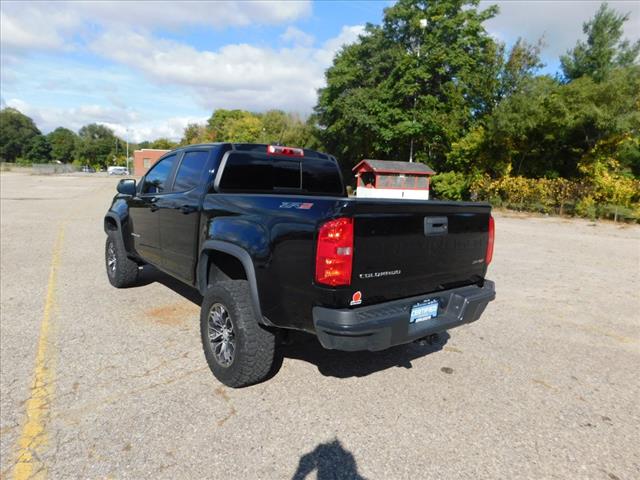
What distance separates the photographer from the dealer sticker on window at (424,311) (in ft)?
9.86

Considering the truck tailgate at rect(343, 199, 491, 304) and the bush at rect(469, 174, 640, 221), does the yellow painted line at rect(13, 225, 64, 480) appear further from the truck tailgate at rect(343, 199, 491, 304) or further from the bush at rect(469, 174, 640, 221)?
the bush at rect(469, 174, 640, 221)

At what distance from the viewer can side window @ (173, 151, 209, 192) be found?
417 centimetres

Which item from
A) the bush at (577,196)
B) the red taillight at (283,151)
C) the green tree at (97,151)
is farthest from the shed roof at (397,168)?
the green tree at (97,151)

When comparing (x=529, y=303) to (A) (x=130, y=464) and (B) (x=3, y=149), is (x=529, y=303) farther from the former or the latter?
(B) (x=3, y=149)

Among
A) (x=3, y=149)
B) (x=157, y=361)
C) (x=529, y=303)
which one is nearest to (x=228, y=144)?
(x=157, y=361)

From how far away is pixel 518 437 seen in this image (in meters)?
2.87

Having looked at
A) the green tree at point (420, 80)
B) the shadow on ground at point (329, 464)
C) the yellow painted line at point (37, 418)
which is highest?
the green tree at point (420, 80)

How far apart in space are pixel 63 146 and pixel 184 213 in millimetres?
136470

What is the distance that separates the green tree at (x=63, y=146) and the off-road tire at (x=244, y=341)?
135501 millimetres

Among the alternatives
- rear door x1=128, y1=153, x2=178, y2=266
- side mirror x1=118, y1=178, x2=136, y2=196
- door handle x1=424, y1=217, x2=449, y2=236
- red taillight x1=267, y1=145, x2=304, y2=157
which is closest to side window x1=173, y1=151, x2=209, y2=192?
rear door x1=128, y1=153, x2=178, y2=266

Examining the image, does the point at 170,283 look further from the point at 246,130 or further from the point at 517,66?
the point at 246,130

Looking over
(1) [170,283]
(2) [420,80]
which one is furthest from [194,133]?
(1) [170,283]

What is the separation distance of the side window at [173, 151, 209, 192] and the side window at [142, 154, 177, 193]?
30 cm

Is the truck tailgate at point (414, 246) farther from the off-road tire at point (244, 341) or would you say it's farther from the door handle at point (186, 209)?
the door handle at point (186, 209)
